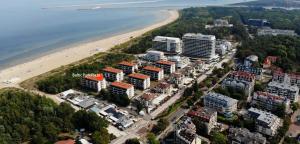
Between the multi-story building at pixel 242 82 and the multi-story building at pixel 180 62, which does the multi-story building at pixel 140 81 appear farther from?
the multi-story building at pixel 242 82

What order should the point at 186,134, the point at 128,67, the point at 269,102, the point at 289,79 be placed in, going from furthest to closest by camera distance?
the point at 128,67 < the point at 289,79 < the point at 269,102 < the point at 186,134

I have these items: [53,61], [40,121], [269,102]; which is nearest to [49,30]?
[53,61]

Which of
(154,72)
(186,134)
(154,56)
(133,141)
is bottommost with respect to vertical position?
(133,141)

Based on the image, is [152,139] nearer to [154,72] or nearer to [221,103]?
[221,103]

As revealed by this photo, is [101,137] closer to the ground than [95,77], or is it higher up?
closer to the ground

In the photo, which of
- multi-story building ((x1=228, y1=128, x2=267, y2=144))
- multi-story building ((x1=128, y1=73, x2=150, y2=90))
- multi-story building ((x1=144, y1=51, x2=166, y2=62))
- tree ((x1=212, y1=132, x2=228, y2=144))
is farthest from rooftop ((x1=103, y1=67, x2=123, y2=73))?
multi-story building ((x1=228, y1=128, x2=267, y2=144))

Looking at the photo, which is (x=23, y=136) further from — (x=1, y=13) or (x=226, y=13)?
(x=1, y=13)

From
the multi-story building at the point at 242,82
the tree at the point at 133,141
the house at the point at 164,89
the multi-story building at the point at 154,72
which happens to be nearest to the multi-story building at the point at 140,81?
the house at the point at 164,89

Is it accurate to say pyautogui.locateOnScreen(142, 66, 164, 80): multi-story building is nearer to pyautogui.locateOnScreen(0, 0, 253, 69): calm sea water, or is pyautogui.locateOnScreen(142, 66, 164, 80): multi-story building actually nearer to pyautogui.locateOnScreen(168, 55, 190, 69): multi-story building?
pyautogui.locateOnScreen(168, 55, 190, 69): multi-story building
